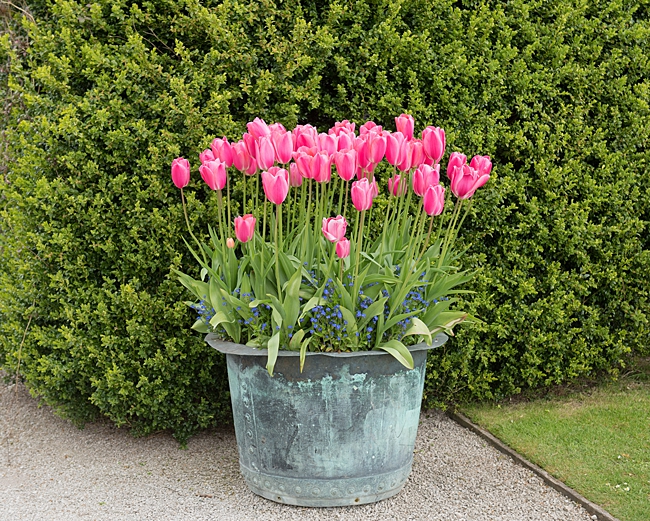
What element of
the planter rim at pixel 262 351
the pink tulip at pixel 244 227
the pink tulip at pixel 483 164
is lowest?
the planter rim at pixel 262 351

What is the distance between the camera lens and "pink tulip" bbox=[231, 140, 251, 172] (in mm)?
3510

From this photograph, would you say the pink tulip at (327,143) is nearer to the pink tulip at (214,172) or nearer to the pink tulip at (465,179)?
the pink tulip at (214,172)

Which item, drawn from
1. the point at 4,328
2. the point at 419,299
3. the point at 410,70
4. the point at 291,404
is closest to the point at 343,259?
the point at 419,299

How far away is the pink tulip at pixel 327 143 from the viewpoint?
327 cm

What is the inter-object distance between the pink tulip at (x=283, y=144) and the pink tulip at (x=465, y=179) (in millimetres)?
739

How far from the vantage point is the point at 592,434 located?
179 inches

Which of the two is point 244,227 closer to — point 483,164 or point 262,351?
point 262,351

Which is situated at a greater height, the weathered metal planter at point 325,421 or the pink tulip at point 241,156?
the pink tulip at point 241,156

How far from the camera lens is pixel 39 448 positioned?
15.0 feet

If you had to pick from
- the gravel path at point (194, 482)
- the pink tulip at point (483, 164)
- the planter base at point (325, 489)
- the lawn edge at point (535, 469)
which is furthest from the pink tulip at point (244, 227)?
the lawn edge at point (535, 469)

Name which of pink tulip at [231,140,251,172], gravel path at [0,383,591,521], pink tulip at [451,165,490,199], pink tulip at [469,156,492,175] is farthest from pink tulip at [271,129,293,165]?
gravel path at [0,383,591,521]

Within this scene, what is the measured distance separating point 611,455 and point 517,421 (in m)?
0.65

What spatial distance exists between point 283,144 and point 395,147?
1.57ft

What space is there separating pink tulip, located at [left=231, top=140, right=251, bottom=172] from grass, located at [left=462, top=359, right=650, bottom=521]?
2252 mm
